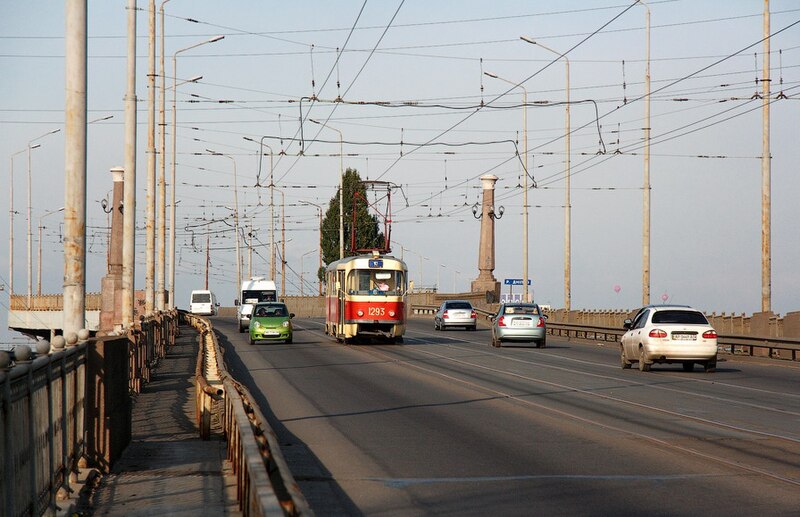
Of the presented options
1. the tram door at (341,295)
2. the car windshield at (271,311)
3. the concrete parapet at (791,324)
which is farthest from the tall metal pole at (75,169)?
the car windshield at (271,311)

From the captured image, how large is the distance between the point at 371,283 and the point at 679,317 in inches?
706

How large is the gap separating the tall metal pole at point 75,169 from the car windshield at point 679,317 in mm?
18684

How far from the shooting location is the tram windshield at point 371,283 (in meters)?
45.6

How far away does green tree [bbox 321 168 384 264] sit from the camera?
123688 millimetres

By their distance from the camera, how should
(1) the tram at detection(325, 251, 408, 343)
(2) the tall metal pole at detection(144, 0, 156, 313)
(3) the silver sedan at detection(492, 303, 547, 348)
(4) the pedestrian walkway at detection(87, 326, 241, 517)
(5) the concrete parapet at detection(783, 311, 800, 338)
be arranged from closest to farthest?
(4) the pedestrian walkway at detection(87, 326, 241, 517) → (5) the concrete parapet at detection(783, 311, 800, 338) → (2) the tall metal pole at detection(144, 0, 156, 313) → (3) the silver sedan at detection(492, 303, 547, 348) → (1) the tram at detection(325, 251, 408, 343)

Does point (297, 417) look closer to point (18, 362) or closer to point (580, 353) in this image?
point (18, 362)

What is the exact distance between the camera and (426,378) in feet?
91.3

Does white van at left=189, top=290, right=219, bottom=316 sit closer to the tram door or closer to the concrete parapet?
the tram door

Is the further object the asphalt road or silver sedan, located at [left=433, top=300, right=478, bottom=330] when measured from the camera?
silver sedan, located at [left=433, top=300, right=478, bottom=330]

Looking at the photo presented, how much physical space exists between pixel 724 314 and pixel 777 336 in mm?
7867

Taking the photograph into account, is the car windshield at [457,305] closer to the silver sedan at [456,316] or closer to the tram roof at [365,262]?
the silver sedan at [456,316]

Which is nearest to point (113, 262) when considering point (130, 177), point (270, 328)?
Answer: point (270, 328)

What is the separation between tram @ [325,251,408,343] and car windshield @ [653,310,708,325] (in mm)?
17333

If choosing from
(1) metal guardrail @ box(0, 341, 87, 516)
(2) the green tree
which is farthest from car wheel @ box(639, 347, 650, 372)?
(2) the green tree
